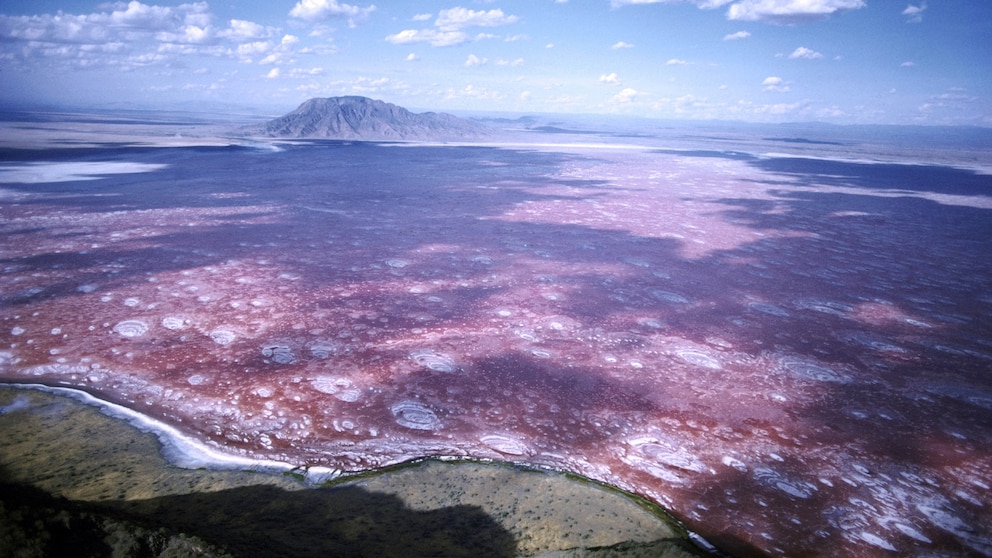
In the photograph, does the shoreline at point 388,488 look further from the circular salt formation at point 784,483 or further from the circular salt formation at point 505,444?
the circular salt formation at point 784,483

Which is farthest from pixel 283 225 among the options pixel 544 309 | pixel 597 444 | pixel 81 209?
pixel 597 444

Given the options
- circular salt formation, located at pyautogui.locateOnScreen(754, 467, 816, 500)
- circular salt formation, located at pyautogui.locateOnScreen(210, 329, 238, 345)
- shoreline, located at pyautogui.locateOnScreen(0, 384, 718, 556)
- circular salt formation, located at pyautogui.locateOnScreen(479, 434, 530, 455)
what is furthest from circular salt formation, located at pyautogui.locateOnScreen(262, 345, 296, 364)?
circular salt formation, located at pyautogui.locateOnScreen(754, 467, 816, 500)

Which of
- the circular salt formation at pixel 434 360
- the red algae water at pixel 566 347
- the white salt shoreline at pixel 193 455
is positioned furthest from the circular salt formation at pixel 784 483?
the white salt shoreline at pixel 193 455

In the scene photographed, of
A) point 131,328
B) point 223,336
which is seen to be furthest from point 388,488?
point 131,328

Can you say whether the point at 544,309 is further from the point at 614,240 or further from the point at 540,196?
the point at 540,196

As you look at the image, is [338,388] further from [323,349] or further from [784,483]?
[784,483]
